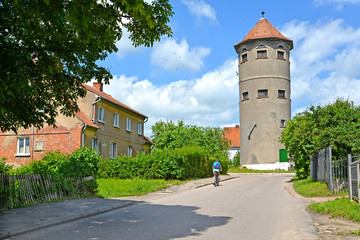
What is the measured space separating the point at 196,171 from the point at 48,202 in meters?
17.4

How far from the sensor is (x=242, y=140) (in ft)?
171

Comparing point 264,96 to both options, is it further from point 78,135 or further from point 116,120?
point 78,135

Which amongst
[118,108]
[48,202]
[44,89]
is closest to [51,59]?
[44,89]

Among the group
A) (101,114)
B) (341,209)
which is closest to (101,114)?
(101,114)

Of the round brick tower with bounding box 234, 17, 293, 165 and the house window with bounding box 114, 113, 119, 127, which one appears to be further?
the round brick tower with bounding box 234, 17, 293, 165

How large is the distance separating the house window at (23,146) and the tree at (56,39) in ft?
60.6

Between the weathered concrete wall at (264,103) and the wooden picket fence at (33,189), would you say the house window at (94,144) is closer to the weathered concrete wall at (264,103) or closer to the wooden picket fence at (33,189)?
the wooden picket fence at (33,189)

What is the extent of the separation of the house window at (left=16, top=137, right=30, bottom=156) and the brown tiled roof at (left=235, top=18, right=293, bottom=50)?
3443 cm

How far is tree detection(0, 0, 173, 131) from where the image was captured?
7.43 meters

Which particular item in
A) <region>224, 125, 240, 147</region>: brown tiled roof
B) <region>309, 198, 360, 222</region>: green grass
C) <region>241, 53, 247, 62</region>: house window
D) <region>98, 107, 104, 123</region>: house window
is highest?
<region>241, 53, 247, 62</region>: house window

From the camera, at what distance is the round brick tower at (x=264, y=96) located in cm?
4966

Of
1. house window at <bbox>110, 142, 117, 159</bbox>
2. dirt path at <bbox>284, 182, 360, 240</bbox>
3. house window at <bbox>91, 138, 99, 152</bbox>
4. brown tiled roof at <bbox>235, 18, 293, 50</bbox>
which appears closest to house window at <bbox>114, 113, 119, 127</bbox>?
house window at <bbox>110, 142, 117, 159</bbox>

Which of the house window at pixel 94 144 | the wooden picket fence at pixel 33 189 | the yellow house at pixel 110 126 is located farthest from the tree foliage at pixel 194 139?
the wooden picket fence at pixel 33 189

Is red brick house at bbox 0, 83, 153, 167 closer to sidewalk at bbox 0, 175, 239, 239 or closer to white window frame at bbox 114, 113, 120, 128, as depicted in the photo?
white window frame at bbox 114, 113, 120, 128
